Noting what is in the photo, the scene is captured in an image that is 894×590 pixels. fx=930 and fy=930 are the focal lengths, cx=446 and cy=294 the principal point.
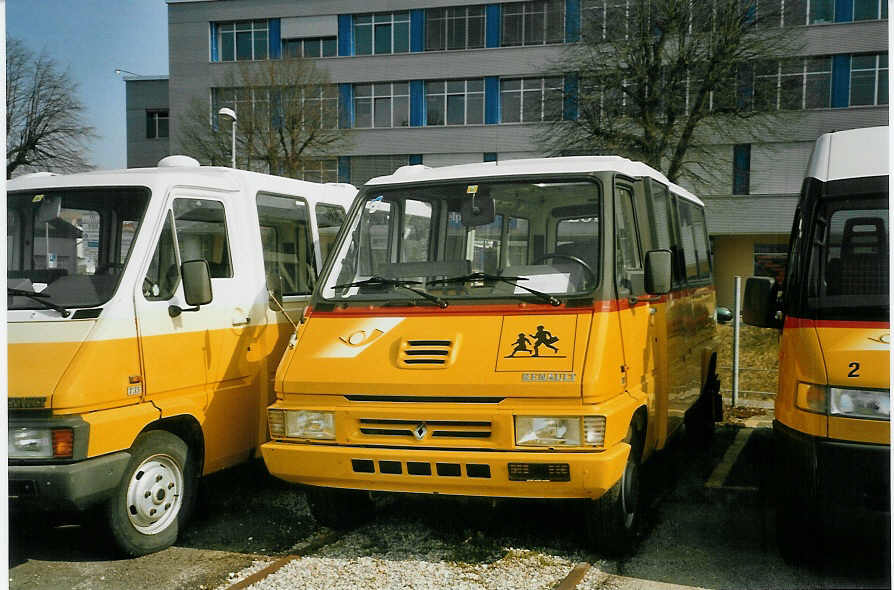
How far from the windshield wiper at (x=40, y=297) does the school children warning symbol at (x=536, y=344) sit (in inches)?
109

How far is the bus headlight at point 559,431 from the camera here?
516 centimetres

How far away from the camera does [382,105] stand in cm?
4241

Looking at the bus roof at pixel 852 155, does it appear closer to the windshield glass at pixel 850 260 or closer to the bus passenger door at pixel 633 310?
the windshield glass at pixel 850 260

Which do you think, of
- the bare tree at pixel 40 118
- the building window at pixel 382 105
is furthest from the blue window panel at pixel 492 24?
the bare tree at pixel 40 118

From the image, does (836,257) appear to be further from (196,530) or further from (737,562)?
(196,530)

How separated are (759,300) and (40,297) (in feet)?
15.0

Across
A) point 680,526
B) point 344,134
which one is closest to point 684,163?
point 344,134

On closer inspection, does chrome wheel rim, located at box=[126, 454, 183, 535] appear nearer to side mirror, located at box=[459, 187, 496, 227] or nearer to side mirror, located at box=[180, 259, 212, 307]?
side mirror, located at box=[180, 259, 212, 307]

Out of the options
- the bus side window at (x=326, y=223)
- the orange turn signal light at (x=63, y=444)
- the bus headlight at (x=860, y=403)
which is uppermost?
the bus side window at (x=326, y=223)

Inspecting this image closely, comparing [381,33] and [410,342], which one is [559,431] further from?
[381,33]

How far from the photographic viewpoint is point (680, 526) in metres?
6.63

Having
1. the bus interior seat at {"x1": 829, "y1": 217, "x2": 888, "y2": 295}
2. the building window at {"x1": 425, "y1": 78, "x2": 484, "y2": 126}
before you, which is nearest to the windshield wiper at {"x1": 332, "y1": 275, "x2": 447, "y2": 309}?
the bus interior seat at {"x1": 829, "y1": 217, "x2": 888, "y2": 295}

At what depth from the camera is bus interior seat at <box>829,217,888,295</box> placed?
525 cm

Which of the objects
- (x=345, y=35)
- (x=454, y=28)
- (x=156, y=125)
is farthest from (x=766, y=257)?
(x=156, y=125)
